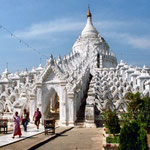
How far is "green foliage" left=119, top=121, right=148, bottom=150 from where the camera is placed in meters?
5.19

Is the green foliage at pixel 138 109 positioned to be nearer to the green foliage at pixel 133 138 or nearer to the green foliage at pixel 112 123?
the green foliage at pixel 112 123

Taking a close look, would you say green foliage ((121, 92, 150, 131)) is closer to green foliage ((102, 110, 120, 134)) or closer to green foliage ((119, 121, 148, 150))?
green foliage ((102, 110, 120, 134))

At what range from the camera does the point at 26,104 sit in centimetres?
1806

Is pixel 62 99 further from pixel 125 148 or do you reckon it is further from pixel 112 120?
pixel 125 148

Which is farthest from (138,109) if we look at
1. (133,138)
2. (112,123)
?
(133,138)

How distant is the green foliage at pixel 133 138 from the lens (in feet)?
17.0

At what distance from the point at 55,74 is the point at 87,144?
28.1 feet

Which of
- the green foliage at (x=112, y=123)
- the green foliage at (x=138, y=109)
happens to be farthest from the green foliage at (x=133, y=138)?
the green foliage at (x=138, y=109)

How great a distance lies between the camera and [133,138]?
5.38 m

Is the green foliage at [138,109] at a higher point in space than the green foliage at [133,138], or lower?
higher

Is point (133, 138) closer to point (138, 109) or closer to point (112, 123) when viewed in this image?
point (112, 123)

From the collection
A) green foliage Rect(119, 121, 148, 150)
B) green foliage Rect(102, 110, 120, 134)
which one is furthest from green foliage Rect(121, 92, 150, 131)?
green foliage Rect(119, 121, 148, 150)

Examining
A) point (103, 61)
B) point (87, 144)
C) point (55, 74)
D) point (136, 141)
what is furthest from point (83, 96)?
point (103, 61)

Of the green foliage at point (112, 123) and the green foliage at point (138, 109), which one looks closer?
the green foliage at point (112, 123)
